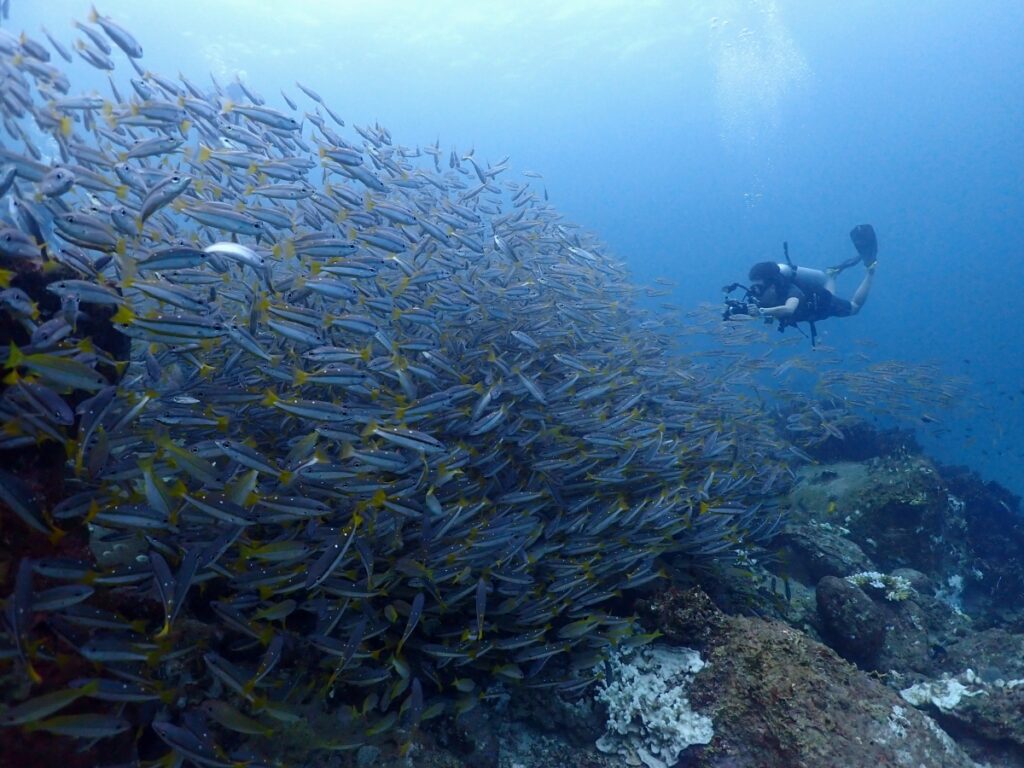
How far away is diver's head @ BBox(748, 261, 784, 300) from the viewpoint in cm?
1234

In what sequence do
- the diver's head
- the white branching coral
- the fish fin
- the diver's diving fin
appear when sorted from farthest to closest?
the diver's diving fin
the diver's head
the white branching coral
the fish fin

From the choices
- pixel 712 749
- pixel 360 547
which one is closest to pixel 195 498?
pixel 360 547

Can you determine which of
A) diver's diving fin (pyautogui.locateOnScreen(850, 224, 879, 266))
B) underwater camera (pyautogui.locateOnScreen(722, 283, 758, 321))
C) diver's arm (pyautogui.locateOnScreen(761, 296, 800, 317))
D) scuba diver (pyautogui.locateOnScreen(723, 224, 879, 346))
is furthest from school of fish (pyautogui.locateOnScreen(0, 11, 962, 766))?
diver's diving fin (pyautogui.locateOnScreen(850, 224, 879, 266))

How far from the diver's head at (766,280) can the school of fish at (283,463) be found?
581 cm

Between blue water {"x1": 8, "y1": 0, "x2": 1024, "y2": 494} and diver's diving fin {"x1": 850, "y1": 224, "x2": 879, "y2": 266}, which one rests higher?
blue water {"x1": 8, "y1": 0, "x2": 1024, "y2": 494}

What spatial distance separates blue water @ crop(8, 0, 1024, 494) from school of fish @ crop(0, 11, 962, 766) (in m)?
9.52

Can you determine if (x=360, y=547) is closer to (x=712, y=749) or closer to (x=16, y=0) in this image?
(x=712, y=749)

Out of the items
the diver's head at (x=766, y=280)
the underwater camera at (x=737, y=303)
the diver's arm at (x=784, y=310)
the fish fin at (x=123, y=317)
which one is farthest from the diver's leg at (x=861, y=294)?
the fish fin at (x=123, y=317)

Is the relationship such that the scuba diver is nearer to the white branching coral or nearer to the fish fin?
the white branching coral

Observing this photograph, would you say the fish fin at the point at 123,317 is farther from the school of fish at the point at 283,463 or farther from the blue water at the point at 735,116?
the blue water at the point at 735,116

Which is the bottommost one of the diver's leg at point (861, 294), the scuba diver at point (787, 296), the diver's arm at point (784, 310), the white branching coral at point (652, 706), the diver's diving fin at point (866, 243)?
the white branching coral at point (652, 706)

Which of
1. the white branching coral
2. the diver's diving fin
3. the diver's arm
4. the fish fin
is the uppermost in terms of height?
the diver's diving fin

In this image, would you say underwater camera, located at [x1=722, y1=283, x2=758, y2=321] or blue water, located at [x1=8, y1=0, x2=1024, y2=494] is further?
blue water, located at [x1=8, y1=0, x2=1024, y2=494]

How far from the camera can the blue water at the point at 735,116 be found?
44.4 meters
